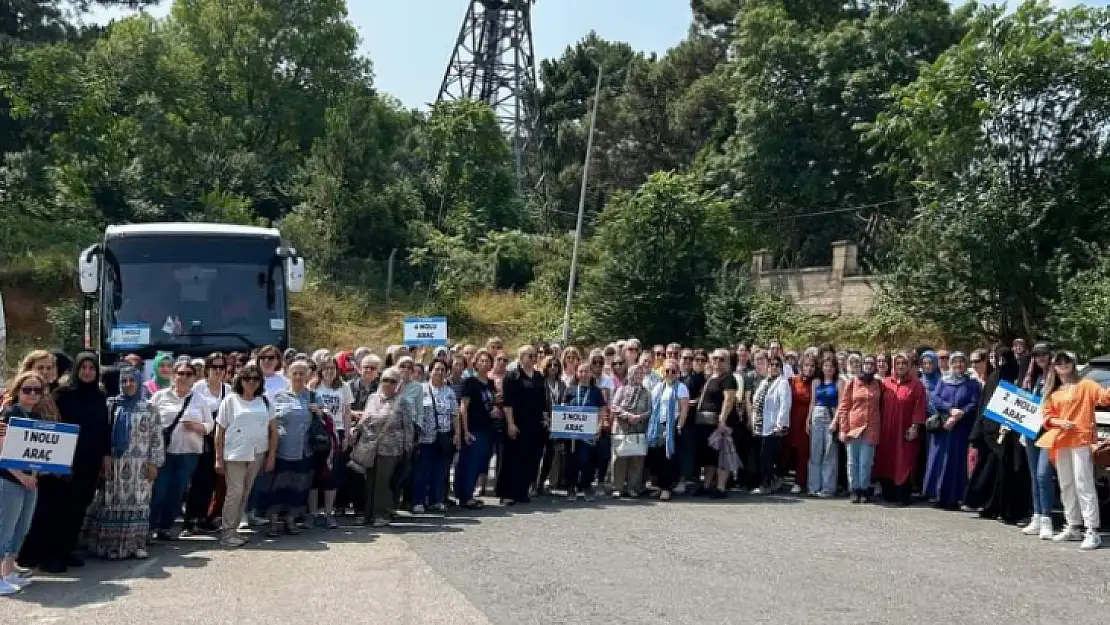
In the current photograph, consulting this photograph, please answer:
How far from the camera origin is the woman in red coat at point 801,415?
1419 cm

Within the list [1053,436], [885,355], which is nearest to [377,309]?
[885,355]

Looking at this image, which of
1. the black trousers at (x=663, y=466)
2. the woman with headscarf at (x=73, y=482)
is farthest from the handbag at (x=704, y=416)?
the woman with headscarf at (x=73, y=482)

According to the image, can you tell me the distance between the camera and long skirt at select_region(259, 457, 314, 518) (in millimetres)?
10344

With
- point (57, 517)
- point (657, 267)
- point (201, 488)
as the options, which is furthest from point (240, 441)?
point (657, 267)

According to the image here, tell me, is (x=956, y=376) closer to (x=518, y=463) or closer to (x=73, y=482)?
(x=518, y=463)

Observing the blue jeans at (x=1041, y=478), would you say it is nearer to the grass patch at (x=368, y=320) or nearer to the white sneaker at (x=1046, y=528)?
the white sneaker at (x=1046, y=528)

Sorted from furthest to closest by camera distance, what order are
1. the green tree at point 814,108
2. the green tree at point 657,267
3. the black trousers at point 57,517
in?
the green tree at point 814,108 → the green tree at point 657,267 → the black trousers at point 57,517

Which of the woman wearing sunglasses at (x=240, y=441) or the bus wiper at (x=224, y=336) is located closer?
the woman wearing sunglasses at (x=240, y=441)

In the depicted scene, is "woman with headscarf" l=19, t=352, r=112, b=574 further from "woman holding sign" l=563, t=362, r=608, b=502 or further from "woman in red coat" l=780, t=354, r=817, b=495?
"woman in red coat" l=780, t=354, r=817, b=495

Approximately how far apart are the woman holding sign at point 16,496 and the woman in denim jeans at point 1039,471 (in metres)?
9.03

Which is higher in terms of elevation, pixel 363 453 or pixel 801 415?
pixel 801 415

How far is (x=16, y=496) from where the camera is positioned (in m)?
7.92

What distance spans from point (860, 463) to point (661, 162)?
3825 cm

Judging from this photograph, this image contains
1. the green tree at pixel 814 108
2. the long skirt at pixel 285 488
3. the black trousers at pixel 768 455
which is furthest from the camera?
the green tree at pixel 814 108
